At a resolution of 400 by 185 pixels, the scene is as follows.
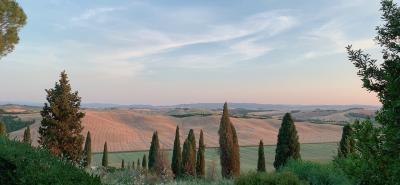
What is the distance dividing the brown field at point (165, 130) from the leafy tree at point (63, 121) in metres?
46.5

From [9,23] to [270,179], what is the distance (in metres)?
21.6

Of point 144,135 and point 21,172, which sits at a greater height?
point 21,172

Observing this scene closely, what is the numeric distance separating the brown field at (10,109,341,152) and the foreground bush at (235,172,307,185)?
6881 cm

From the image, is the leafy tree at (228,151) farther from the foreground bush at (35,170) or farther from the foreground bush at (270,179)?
the foreground bush at (35,170)

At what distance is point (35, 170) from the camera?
6938 millimetres

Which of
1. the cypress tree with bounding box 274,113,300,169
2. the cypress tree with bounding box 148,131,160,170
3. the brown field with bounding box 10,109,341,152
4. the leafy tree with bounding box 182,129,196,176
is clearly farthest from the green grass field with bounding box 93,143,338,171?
the cypress tree with bounding box 274,113,300,169

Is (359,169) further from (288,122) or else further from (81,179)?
(288,122)

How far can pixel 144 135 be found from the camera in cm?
10394

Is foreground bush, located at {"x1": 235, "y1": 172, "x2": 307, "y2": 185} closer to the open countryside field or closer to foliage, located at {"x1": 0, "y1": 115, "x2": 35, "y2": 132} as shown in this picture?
the open countryside field

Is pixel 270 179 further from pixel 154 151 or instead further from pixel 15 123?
pixel 15 123

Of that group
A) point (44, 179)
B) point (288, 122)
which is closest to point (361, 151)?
point (44, 179)

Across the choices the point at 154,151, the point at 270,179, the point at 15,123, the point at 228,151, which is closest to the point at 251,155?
the point at 154,151

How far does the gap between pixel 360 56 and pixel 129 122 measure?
118m

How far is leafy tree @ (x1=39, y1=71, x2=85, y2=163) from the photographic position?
1452 inches
